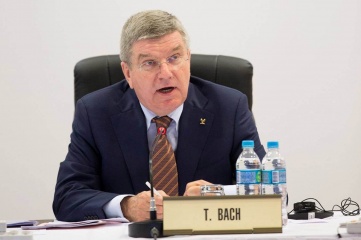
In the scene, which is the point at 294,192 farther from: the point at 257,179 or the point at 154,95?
the point at 257,179

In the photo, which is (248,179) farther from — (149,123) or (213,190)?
(149,123)

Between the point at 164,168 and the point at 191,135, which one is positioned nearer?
the point at 164,168

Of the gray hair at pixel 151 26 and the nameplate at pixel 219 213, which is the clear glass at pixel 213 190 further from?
the gray hair at pixel 151 26

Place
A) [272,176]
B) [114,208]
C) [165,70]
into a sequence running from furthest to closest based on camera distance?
[165,70] < [114,208] < [272,176]

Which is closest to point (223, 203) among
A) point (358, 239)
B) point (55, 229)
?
point (358, 239)

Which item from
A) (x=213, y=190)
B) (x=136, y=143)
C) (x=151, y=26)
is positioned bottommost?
(x=213, y=190)

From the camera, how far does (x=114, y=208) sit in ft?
10.0

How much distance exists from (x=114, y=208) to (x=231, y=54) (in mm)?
2087

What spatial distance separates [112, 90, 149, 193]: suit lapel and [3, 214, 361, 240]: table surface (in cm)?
70

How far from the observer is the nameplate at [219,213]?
7.20ft

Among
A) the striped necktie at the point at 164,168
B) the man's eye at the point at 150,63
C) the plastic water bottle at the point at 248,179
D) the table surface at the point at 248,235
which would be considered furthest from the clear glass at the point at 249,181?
the man's eye at the point at 150,63

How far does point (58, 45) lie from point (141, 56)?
165cm

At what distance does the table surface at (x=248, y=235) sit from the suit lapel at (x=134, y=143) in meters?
0.70

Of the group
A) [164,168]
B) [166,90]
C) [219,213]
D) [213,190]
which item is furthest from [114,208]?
[219,213]
